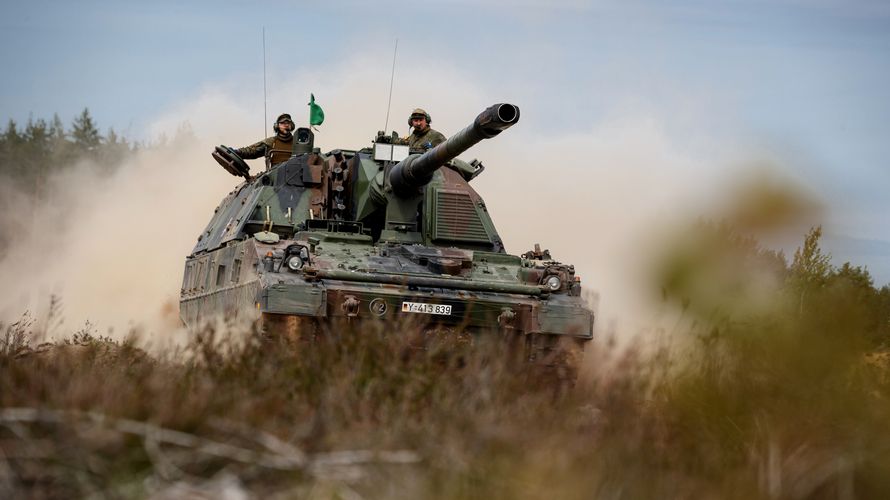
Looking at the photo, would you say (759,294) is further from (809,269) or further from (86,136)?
(86,136)

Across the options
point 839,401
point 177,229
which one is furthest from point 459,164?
point 177,229

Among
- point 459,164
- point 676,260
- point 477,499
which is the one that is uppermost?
point 459,164

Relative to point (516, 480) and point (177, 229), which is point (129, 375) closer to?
point (516, 480)

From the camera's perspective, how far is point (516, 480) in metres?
7.27

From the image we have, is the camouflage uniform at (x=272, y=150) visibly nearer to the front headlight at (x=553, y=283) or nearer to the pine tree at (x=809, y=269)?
the front headlight at (x=553, y=283)

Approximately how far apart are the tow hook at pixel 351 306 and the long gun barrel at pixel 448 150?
80.1 inches

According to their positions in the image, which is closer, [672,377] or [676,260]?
[672,377]

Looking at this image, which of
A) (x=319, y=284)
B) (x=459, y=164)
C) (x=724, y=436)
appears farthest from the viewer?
(x=459, y=164)

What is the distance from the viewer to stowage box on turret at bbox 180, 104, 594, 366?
14109 mm

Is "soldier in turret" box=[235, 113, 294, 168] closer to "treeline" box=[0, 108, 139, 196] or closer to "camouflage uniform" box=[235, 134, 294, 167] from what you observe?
"camouflage uniform" box=[235, 134, 294, 167]

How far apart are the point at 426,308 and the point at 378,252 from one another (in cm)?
162

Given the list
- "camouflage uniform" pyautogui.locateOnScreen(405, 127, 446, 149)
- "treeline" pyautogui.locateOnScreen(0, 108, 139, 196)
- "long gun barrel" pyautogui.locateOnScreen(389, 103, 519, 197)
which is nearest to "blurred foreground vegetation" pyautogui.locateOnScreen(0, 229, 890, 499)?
"long gun barrel" pyautogui.locateOnScreen(389, 103, 519, 197)

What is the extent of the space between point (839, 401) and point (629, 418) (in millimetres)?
1232

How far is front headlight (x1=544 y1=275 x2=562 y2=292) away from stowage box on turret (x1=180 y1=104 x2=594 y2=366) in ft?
0.03
